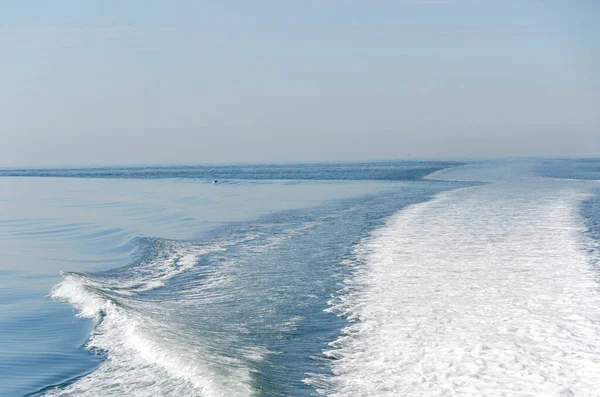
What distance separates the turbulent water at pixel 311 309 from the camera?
623cm

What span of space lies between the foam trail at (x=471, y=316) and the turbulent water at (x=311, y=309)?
0.09ft

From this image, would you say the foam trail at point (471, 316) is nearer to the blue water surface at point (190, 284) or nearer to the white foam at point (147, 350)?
the blue water surface at point (190, 284)

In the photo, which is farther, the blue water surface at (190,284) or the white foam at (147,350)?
the blue water surface at (190,284)

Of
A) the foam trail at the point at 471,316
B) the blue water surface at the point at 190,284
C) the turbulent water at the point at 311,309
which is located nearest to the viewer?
the foam trail at the point at 471,316

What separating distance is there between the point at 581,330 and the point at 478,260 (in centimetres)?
442

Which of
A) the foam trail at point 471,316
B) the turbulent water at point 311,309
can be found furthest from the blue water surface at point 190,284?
the foam trail at point 471,316

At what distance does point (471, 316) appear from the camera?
26.5 ft

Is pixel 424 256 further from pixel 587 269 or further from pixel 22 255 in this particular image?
pixel 22 255

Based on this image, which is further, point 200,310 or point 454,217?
point 454,217

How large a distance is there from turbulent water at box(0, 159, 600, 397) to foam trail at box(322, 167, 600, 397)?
0.03 m

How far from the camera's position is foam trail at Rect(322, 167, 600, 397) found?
237 inches

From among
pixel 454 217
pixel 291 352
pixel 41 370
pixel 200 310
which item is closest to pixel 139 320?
pixel 200 310

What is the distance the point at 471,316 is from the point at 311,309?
7.29ft

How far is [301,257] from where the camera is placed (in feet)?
42.9
